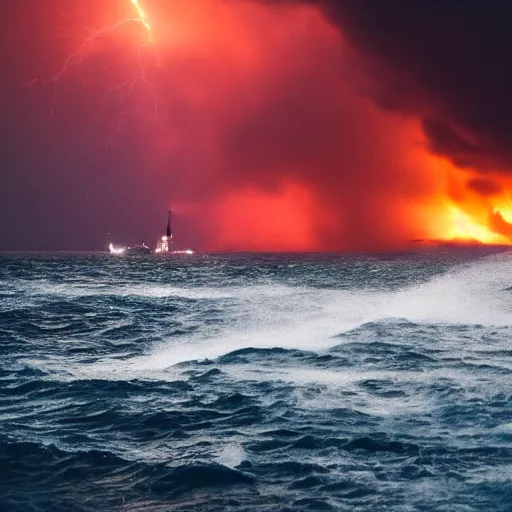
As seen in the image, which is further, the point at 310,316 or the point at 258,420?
the point at 310,316

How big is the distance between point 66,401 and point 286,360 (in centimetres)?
743

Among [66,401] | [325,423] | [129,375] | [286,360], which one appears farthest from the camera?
[286,360]

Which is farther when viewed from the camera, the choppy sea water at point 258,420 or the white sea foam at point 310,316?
→ the white sea foam at point 310,316

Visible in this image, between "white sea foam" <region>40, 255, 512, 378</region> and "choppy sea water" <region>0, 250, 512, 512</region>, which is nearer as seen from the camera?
"choppy sea water" <region>0, 250, 512, 512</region>

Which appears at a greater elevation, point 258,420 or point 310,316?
point 310,316

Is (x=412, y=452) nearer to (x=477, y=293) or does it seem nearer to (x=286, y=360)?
(x=286, y=360)

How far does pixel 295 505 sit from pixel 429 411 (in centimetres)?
540

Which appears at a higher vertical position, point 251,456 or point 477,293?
point 477,293

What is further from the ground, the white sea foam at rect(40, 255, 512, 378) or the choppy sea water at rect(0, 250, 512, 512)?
the white sea foam at rect(40, 255, 512, 378)

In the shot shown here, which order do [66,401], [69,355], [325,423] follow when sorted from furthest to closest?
[69,355] < [66,401] < [325,423]

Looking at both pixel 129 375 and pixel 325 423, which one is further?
pixel 129 375

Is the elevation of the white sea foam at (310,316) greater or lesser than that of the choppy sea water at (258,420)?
greater

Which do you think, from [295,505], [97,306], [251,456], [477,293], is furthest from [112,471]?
[477,293]

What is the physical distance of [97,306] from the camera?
43.4m
